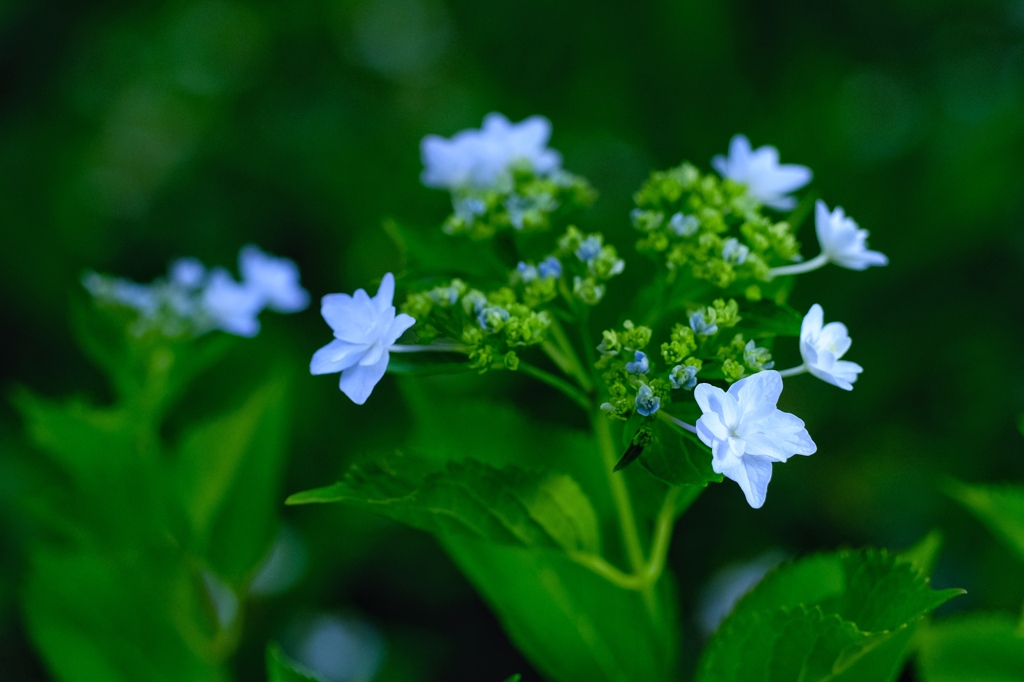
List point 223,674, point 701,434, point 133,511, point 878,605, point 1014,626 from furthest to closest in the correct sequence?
1. point 223,674
2. point 133,511
3. point 1014,626
4. point 878,605
5. point 701,434

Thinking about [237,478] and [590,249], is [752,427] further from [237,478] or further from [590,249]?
[237,478]

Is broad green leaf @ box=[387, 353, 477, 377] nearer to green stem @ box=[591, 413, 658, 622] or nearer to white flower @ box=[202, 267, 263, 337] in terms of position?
green stem @ box=[591, 413, 658, 622]

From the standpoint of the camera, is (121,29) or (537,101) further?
(121,29)

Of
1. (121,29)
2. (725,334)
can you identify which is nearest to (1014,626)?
(725,334)

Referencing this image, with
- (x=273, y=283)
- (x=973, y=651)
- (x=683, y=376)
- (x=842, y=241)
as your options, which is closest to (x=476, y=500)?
(x=683, y=376)

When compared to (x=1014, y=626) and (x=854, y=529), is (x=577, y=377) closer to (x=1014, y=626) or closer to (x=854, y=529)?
(x=1014, y=626)

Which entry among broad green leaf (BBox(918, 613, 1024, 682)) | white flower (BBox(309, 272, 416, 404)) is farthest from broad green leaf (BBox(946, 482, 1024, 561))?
white flower (BBox(309, 272, 416, 404))

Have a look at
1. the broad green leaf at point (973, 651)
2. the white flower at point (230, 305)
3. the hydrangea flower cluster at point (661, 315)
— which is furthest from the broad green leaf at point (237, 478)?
the broad green leaf at point (973, 651)

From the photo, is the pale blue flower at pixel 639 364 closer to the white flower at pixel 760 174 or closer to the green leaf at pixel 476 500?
the green leaf at pixel 476 500
